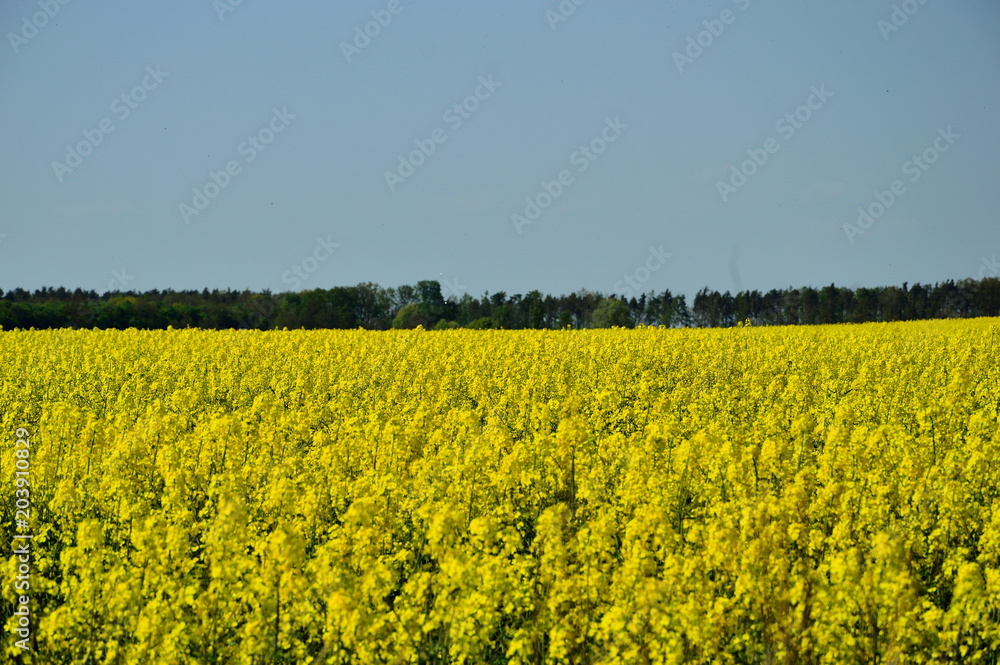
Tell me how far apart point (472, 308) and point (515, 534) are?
10281 centimetres

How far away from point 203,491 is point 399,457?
2.07 meters

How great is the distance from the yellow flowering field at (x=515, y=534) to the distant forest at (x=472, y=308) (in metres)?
44.1

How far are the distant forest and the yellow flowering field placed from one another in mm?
44149

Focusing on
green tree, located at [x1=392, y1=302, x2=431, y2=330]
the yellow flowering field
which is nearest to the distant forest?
green tree, located at [x1=392, y1=302, x2=431, y2=330]

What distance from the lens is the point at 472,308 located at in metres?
109

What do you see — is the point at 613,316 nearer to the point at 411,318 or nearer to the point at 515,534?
the point at 411,318

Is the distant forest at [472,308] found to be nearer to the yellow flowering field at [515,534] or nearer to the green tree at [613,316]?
the green tree at [613,316]

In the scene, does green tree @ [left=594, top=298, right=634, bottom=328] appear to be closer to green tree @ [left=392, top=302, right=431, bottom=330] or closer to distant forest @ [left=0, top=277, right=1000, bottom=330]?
distant forest @ [left=0, top=277, right=1000, bottom=330]

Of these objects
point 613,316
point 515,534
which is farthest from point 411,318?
point 515,534

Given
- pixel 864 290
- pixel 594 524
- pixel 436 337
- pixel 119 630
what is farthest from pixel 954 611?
pixel 864 290

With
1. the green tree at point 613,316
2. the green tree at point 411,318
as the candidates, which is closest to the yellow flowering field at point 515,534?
the green tree at point 411,318

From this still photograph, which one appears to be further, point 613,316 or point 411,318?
point 613,316

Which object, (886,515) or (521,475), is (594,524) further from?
(886,515)

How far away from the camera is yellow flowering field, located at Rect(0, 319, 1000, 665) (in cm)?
546
